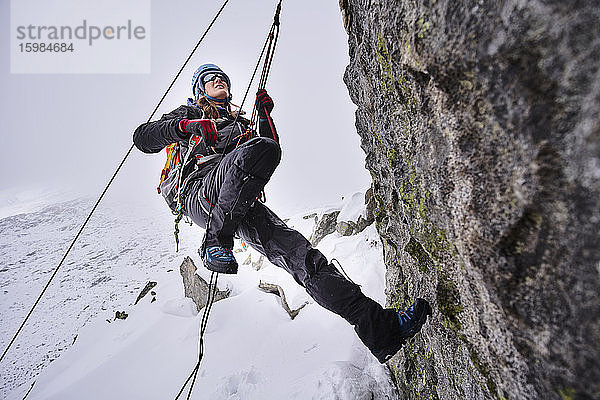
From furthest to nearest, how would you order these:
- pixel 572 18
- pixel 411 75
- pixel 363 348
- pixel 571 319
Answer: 1. pixel 363 348
2. pixel 411 75
3. pixel 571 319
4. pixel 572 18

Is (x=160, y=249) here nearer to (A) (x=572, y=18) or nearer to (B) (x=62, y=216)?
(B) (x=62, y=216)

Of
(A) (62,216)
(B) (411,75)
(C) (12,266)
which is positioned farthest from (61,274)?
(B) (411,75)

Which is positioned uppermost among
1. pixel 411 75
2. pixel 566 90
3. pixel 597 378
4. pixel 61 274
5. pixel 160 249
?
pixel 411 75

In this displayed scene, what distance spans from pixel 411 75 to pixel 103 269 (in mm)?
34325

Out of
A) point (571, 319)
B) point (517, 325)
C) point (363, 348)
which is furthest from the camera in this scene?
point (363, 348)

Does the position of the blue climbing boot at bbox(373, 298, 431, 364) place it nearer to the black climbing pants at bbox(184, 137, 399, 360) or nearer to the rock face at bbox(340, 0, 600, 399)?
the black climbing pants at bbox(184, 137, 399, 360)

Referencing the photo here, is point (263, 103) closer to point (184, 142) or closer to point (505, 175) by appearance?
point (184, 142)

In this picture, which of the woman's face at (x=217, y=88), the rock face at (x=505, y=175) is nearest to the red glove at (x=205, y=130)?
the woman's face at (x=217, y=88)

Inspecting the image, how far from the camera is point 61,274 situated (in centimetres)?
3031

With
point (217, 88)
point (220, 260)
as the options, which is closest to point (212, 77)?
point (217, 88)

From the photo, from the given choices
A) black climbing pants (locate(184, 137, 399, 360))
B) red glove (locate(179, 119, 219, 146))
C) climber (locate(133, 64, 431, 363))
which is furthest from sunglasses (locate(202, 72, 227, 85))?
black climbing pants (locate(184, 137, 399, 360))

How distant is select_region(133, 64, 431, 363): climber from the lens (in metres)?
2.21

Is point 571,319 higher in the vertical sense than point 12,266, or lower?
higher

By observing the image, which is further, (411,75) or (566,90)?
(411,75)
